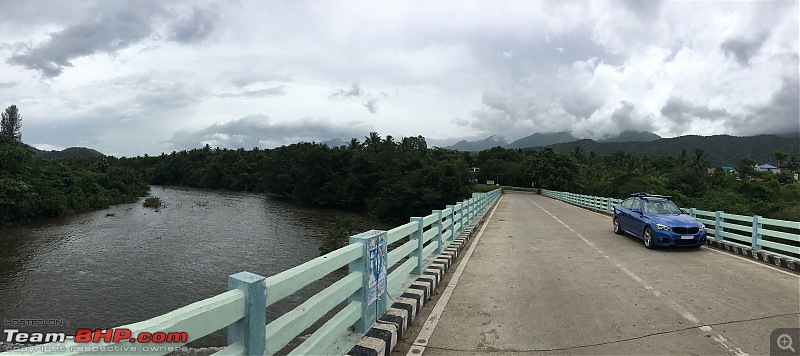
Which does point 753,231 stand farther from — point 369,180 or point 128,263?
point 369,180

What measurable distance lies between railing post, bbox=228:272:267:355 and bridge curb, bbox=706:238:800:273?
406 inches

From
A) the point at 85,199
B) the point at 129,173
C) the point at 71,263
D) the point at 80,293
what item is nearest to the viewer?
the point at 80,293

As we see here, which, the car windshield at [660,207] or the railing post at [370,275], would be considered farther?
the car windshield at [660,207]

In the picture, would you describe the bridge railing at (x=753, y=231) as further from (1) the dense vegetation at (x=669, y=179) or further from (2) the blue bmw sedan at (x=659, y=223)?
(1) the dense vegetation at (x=669, y=179)

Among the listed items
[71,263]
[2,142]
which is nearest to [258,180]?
[2,142]

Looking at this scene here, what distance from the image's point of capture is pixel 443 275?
315 inches

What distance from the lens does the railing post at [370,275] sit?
450 cm

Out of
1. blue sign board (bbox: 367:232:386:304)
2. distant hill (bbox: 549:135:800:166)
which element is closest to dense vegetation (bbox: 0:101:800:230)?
blue sign board (bbox: 367:232:386:304)

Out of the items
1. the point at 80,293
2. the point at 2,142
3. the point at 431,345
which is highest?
the point at 2,142

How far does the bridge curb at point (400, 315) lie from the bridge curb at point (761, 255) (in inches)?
270

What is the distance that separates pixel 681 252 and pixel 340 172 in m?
54.5

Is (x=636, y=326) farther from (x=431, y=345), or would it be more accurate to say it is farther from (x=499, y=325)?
(x=431, y=345)

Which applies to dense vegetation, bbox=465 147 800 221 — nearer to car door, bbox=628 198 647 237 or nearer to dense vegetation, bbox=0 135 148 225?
car door, bbox=628 198 647 237
